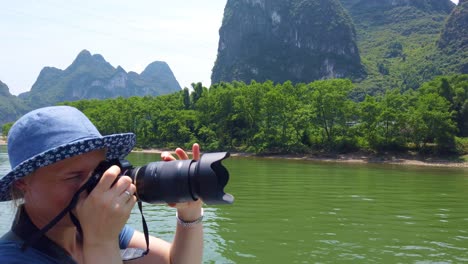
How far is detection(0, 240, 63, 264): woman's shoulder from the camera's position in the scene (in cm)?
99

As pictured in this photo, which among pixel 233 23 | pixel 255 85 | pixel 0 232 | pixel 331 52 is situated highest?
pixel 233 23

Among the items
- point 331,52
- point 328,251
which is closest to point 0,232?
point 328,251

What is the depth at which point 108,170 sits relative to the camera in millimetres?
1076

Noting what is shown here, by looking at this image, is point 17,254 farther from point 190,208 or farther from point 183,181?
point 190,208

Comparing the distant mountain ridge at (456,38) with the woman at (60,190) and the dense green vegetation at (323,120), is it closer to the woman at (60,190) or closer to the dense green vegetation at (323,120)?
the dense green vegetation at (323,120)

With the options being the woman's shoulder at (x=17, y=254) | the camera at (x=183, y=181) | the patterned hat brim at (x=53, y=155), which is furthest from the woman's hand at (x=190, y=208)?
the woman's shoulder at (x=17, y=254)

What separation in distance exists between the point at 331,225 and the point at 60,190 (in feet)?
22.0

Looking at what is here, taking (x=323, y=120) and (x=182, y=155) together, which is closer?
(x=182, y=155)

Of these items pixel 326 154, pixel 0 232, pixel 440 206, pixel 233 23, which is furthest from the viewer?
pixel 233 23

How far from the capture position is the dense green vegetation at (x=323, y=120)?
28.1 m

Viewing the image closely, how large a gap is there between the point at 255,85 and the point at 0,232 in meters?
31.5

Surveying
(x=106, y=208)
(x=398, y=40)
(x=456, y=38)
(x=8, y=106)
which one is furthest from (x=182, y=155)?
(x=8, y=106)

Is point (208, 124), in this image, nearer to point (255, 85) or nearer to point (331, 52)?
point (255, 85)

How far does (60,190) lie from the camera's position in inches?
42.7
